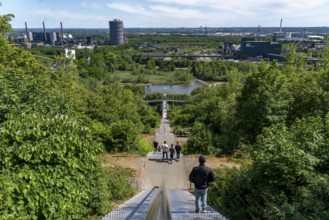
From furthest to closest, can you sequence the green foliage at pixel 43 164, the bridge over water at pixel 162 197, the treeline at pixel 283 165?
the treeline at pixel 283 165
the bridge over water at pixel 162 197
the green foliage at pixel 43 164

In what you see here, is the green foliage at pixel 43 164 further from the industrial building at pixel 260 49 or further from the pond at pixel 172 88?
the industrial building at pixel 260 49

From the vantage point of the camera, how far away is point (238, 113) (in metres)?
18.8

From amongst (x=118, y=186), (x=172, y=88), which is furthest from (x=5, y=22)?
(x=172, y=88)

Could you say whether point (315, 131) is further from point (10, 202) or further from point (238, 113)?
point (238, 113)

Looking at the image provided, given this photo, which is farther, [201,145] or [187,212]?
[201,145]

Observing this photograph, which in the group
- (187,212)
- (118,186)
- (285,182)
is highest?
(285,182)

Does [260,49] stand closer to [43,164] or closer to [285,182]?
[285,182]

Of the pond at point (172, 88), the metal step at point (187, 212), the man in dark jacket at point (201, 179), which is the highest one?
the man in dark jacket at point (201, 179)

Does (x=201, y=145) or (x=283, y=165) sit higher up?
(x=283, y=165)

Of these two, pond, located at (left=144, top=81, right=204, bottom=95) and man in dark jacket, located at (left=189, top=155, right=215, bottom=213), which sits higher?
man in dark jacket, located at (left=189, top=155, right=215, bottom=213)

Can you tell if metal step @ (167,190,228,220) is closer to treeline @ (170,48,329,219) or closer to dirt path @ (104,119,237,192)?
treeline @ (170,48,329,219)

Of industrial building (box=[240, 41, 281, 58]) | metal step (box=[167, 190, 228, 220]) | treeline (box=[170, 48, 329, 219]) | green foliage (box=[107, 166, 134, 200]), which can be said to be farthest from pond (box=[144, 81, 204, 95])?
metal step (box=[167, 190, 228, 220])

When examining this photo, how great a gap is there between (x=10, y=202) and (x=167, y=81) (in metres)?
88.4

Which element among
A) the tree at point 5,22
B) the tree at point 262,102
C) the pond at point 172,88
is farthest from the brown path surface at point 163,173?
the pond at point 172,88
